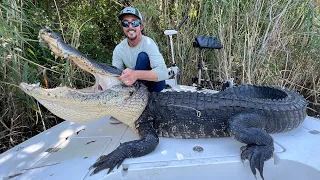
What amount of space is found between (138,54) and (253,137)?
1.03m

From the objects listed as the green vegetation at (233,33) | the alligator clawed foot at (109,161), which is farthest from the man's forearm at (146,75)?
the green vegetation at (233,33)

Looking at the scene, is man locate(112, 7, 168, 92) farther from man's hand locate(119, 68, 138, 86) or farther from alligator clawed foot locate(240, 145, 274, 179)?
alligator clawed foot locate(240, 145, 274, 179)

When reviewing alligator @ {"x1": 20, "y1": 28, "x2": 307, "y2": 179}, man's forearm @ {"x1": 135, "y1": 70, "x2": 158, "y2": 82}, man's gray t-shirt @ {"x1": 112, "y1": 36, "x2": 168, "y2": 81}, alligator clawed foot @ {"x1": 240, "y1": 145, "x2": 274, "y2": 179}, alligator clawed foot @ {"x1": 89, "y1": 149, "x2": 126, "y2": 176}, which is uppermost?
man's gray t-shirt @ {"x1": 112, "y1": 36, "x2": 168, "y2": 81}

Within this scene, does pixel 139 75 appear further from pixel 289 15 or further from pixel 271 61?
pixel 289 15

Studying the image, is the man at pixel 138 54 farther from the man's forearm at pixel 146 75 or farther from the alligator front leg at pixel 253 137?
the alligator front leg at pixel 253 137

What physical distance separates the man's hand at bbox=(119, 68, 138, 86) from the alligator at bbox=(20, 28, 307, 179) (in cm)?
3

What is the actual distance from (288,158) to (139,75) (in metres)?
1.03

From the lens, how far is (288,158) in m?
1.55

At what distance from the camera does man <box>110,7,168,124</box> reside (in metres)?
2.03

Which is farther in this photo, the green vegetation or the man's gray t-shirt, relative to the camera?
the green vegetation

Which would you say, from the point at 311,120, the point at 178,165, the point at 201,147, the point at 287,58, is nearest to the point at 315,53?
the point at 287,58

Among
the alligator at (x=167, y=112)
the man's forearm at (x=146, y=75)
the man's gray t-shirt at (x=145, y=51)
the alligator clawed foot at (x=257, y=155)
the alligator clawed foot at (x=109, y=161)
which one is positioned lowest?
the alligator clawed foot at (x=257, y=155)

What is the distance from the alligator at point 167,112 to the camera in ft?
5.25

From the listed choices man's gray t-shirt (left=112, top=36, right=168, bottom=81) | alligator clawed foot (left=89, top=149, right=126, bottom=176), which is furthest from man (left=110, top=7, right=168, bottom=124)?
alligator clawed foot (left=89, top=149, right=126, bottom=176)
